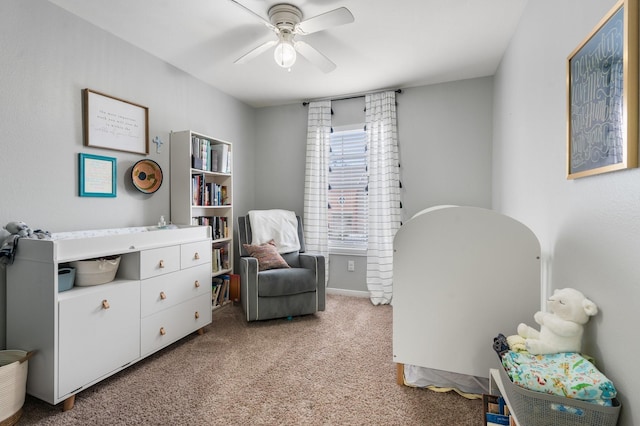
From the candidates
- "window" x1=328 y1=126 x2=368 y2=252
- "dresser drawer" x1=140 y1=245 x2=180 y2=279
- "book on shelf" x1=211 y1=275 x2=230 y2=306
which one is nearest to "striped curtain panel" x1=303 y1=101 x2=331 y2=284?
"window" x1=328 y1=126 x2=368 y2=252

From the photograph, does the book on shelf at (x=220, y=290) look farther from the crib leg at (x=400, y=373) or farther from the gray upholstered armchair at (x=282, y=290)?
the crib leg at (x=400, y=373)

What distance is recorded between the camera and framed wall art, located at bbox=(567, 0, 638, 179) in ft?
2.98

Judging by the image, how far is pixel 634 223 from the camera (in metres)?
0.91

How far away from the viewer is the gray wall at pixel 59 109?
1770mm

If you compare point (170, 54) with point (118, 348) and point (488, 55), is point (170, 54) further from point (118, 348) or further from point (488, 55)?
point (488, 55)

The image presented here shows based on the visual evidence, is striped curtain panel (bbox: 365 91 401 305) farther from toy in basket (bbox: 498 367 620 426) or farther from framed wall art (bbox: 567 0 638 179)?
toy in basket (bbox: 498 367 620 426)

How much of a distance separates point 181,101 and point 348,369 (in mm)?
2849

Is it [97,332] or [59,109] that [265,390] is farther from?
[59,109]

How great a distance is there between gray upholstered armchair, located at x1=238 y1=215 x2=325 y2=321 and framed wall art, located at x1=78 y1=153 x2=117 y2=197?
124cm

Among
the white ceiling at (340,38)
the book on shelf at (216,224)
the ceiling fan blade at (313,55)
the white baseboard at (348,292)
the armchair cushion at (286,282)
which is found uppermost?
the white ceiling at (340,38)

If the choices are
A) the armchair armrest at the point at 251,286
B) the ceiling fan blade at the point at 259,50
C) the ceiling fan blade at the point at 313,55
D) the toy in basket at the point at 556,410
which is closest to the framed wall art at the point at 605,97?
the toy in basket at the point at 556,410

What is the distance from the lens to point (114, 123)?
2.33 m

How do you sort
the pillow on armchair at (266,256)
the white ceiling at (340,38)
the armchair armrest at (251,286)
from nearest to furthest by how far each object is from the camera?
1. the white ceiling at (340,38)
2. the armchair armrest at (251,286)
3. the pillow on armchair at (266,256)

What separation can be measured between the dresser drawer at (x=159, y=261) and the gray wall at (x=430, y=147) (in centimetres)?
188
